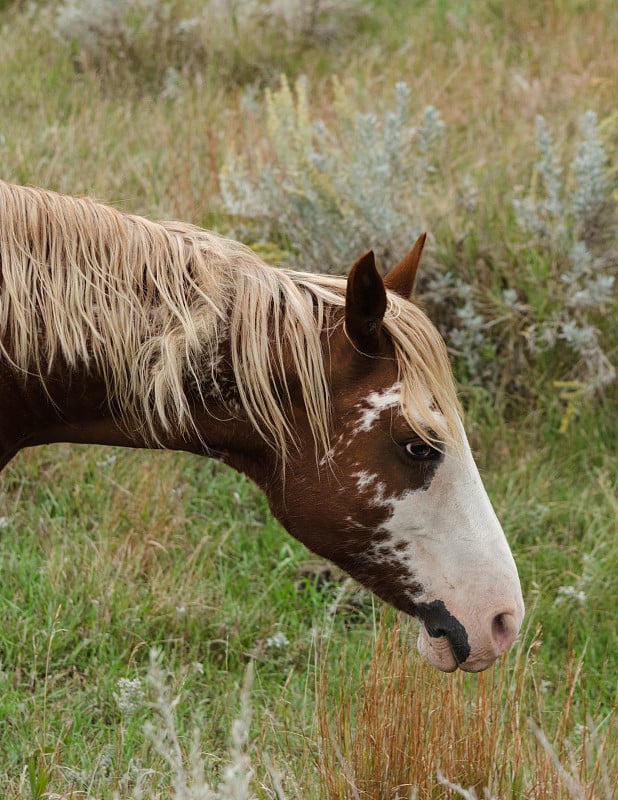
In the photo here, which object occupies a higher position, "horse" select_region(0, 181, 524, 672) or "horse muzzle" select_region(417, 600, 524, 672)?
"horse" select_region(0, 181, 524, 672)

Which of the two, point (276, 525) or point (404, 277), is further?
point (276, 525)

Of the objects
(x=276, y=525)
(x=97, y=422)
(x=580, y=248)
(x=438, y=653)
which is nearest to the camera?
(x=438, y=653)

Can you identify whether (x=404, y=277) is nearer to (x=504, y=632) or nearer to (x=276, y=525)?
(x=504, y=632)

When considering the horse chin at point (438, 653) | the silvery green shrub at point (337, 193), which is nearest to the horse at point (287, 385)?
the horse chin at point (438, 653)

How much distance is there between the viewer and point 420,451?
230 centimetres

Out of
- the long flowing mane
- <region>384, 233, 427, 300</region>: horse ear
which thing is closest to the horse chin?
the long flowing mane

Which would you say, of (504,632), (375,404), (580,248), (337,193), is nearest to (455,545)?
(504,632)

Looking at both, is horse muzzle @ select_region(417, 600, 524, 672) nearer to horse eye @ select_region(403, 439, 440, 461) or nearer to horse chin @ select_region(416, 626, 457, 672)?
horse chin @ select_region(416, 626, 457, 672)

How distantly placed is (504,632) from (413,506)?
369mm

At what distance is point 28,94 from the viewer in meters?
6.29

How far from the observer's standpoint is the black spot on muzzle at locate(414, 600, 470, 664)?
91.0 inches

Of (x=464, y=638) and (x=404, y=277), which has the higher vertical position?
(x=404, y=277)

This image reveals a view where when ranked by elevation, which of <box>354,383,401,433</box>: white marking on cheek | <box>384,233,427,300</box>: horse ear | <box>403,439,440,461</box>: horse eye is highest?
<box>384,233,427,300</box>: horse ear

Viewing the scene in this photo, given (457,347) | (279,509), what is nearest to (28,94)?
(457,347)
